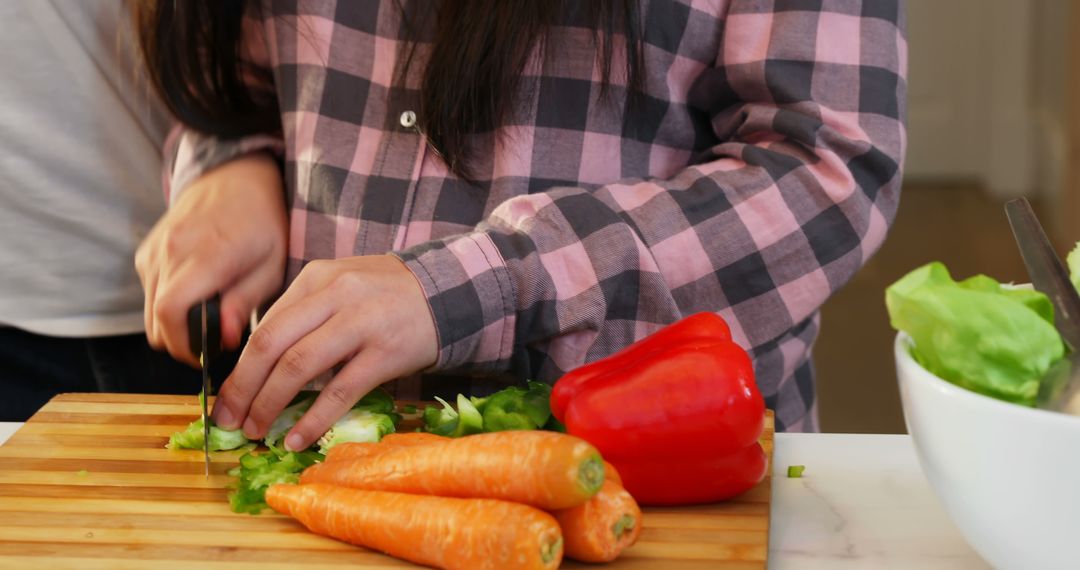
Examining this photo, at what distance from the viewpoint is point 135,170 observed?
1.44 m

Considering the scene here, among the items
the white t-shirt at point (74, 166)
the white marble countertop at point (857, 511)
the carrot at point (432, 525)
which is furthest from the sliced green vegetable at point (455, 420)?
the white t-shirt at point (74, 166)

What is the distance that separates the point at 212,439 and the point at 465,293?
0.23 metres

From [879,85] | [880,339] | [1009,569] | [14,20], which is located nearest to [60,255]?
[14,20]

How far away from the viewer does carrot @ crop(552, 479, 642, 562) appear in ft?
2.50

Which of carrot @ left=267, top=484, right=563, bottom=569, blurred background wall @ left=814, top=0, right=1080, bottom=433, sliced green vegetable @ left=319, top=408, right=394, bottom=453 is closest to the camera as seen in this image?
carrot @ left=267, top=484, right=563, bottom=569

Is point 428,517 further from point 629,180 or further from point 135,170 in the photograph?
point 135,170

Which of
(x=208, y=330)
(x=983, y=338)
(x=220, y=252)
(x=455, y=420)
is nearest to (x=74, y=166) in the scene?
(x=220, y=252)

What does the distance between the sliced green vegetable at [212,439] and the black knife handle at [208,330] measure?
7 cm

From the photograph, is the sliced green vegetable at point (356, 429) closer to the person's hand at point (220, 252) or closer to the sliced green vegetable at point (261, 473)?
the sliced green vegetable at point (261, 473)

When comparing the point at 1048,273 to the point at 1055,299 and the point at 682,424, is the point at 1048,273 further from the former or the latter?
the point at 682,424

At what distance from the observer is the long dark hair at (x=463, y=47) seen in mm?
1092

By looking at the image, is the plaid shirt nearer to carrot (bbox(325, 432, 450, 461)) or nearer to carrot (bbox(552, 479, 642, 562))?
carrot (bbox(325, 432, 450, 461))

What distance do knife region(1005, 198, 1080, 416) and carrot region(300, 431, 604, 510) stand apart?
265 mm

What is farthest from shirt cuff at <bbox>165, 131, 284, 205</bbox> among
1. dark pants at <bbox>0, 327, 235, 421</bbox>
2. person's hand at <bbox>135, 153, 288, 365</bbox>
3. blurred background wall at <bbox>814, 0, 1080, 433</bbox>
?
blurred background wall at <bbox>814, 0, 1080, 433</bbox>
